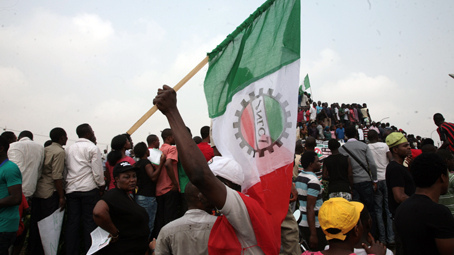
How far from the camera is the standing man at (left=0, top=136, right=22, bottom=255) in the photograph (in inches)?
168

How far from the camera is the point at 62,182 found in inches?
222

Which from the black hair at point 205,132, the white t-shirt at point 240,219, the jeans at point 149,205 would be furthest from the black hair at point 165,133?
the white t-shirt at point 240,219

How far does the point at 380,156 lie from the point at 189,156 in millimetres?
6259

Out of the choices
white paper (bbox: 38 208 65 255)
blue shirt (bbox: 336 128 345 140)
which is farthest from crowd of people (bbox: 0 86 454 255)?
blue shirt (bbox: 336 128 345 140)

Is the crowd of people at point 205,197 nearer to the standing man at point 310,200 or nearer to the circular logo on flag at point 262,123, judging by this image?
the standing man at point 310,200

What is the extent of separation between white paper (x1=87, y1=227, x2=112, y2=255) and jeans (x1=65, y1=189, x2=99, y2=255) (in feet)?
7.07

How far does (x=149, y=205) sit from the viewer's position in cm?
624

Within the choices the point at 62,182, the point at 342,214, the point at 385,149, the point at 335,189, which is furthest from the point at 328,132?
the point at 342,214

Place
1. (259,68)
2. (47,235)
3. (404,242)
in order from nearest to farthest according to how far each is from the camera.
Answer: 1. (259,68)
2. (404,242)
3. (47,235)

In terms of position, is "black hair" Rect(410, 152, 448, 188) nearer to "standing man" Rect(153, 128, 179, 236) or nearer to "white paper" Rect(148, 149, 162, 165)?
"standing man" Rect(153, 128, 179, 236)

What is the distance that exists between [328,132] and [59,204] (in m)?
14.1

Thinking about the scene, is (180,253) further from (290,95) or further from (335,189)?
(335,189)

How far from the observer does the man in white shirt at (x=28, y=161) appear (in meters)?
5.36

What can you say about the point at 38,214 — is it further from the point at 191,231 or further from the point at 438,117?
the point at 438,117
